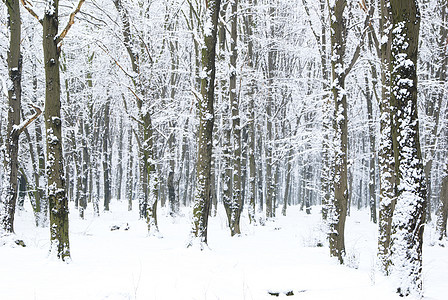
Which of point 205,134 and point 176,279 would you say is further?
point 205,134

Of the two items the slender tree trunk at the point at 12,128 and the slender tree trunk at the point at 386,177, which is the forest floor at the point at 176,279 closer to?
the slender tree trunk at the point at 386,177

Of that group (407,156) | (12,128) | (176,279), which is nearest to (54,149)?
(176,279)

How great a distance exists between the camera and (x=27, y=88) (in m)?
15.7

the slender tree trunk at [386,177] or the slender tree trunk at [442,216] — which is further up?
the slender tree trunk at [386,177]

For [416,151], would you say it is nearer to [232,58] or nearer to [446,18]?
[232,58]

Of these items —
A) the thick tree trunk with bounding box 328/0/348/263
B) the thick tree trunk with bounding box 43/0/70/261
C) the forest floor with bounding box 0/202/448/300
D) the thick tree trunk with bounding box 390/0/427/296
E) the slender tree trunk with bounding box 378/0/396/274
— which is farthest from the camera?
the thick tree trunk with bounding box 328/0/348/263

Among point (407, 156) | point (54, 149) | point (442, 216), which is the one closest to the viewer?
point (407, 156)

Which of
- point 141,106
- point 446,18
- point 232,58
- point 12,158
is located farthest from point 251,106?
point 12,158

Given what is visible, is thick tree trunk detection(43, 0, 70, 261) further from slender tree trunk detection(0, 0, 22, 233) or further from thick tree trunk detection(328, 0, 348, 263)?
thick tree trunk detection(328, 0, 348, 263)

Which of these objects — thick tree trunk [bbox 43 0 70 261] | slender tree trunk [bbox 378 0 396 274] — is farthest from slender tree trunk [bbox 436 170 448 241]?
thick tree trunk [bbox 43 0 70 261]

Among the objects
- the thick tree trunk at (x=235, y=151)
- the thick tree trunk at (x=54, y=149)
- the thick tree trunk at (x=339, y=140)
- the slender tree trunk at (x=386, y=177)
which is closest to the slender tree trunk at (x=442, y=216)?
the thick tree trunk at (x=235, y=151)

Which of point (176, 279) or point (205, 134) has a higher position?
point (205, 134)

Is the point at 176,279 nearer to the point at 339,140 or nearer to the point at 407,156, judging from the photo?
the point at 407,156

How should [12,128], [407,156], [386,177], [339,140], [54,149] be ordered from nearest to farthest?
[407,156] < [54,149] < [386,177] < [339,140] < [12,128]
